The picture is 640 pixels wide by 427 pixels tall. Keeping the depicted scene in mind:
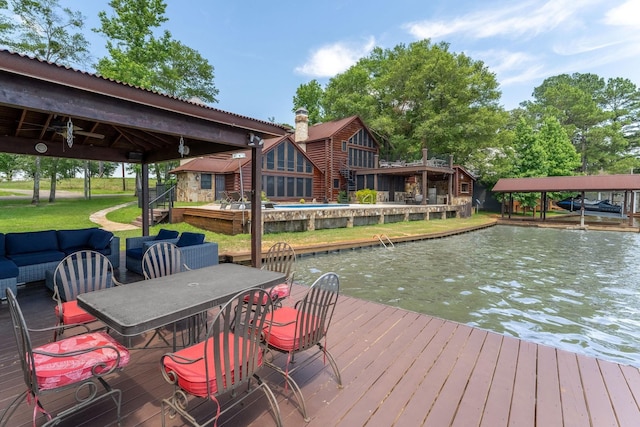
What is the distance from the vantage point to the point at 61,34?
16.3 m

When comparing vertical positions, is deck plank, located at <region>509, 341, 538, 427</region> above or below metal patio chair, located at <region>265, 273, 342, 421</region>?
below

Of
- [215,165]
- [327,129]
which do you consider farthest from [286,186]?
[327,129]

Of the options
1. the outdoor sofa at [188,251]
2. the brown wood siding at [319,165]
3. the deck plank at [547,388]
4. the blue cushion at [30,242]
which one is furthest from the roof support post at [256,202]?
the brown wood siding at [319,165]

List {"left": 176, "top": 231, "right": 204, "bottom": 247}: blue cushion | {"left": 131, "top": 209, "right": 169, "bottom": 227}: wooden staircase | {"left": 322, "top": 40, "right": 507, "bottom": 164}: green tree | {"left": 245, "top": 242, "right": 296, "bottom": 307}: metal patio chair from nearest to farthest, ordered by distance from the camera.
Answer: {"left": 245, "top": 242, "right": 296, "bottom": 307}: metal patio chair < {"left": 176, "top": 231, "right": 204, "bottom": 247}: blue cushion < {"left": 131, "top": 209, "right": 169, "bottom": 227}: wooden staircase < {"left": 322, "top": 40, "right": 507, "bottom": 164}: green tree

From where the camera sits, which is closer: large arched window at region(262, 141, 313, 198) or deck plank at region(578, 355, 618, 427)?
deck plank at region(578, 355, 618, 427)

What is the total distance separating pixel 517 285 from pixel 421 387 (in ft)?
18.3

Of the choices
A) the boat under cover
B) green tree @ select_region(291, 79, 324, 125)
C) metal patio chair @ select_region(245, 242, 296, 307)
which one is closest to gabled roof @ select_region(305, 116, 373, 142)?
green tree @ select_region(291, 79, 324, 125)

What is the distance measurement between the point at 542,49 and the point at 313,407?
31001 millimetres

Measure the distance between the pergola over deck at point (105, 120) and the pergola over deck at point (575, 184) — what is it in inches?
789

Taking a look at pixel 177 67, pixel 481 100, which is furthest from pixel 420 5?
pixel 177 67

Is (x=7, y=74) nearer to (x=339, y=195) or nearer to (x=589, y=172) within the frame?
(x=339, y=195)

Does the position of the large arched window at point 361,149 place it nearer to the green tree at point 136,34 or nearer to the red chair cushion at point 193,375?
the green tree at point 136,34

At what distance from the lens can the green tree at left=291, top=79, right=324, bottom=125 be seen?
30.8 meters

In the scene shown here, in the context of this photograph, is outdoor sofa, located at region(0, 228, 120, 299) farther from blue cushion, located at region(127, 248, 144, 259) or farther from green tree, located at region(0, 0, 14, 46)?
green tree, located at region(0, 0, 14, 46)
